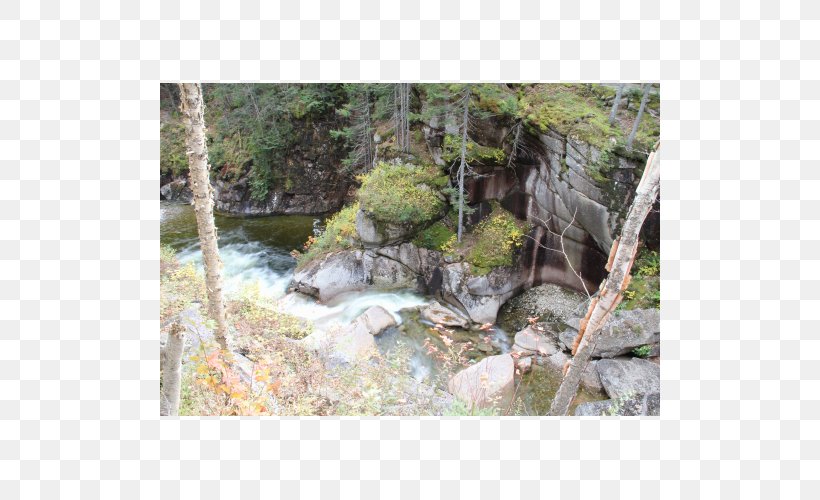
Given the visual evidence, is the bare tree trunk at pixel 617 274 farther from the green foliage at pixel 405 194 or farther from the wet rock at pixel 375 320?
the green foliage at pixel 405 194

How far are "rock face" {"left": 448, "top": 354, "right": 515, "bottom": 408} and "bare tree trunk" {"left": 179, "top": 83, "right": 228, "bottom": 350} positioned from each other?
325cm

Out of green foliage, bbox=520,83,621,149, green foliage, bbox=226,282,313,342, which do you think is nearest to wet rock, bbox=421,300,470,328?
green foliage, bbox=226,282,313,342

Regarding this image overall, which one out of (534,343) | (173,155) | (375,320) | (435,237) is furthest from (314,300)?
(173,155)

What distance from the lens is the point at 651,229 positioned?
5.61 m

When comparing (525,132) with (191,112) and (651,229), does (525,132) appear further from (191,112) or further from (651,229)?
(191,112)

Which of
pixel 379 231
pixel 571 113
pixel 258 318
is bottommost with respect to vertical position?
pixel 258 318

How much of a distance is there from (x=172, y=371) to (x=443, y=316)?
501cm

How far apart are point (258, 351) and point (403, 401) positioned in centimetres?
203

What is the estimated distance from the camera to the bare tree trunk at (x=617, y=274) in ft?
8.63

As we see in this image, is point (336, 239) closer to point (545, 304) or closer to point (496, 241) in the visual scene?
point (496, 241)

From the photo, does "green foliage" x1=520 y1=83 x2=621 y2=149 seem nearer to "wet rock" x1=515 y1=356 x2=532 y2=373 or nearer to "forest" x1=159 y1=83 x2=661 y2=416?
"forest" x1=159 y1=83 x2=661 y2=416

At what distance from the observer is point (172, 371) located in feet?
8.68

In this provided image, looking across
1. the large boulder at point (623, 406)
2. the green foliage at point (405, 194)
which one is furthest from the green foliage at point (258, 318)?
the large boulder at point (623, 406)

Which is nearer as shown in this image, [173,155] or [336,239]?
[336,239]
